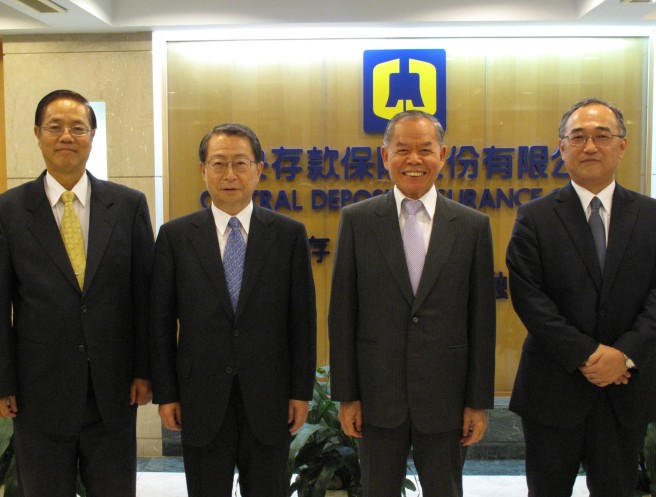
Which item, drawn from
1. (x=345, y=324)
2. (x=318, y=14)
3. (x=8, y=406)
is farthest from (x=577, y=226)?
(x=318, y=14)

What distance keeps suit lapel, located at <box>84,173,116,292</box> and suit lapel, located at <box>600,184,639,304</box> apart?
Answer: 66.9 inches

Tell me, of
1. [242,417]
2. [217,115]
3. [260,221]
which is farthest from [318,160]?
[242,417]

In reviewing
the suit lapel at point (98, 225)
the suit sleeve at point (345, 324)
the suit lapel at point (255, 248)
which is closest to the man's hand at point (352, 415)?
the suit sleeve at point (345, 324)

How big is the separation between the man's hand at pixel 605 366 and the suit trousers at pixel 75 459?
1.61 m

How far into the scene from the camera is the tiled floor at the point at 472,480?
3.76 metres

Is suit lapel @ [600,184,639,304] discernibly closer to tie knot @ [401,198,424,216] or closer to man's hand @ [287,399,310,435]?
tie knot @ [401,198,424,216]

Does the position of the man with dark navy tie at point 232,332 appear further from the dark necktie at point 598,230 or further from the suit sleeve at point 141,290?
the dark necktie at point 598,230

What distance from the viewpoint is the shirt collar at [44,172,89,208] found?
2340 mm

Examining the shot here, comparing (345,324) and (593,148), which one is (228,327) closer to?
(345,324)

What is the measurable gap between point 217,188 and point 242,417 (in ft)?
2.54

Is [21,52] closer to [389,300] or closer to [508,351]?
[389,300]

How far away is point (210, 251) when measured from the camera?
2246 millimetres

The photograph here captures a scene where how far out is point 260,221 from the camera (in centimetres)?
231

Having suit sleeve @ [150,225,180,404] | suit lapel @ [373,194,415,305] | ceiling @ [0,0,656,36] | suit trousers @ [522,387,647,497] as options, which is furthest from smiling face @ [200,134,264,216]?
ceiling @ [0,0,656,36]
